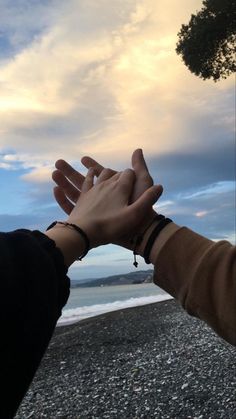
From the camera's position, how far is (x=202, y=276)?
50.2 inches

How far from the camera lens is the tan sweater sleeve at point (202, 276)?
1.22 meters

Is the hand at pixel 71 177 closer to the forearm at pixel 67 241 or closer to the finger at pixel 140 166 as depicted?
the finger at pixel 140 166

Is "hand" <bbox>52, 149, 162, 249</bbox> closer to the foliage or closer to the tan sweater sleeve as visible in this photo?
the tan sweater sleeve

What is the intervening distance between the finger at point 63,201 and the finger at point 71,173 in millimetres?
68

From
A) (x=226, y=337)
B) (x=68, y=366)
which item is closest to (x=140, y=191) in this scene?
(x=226, y=337)

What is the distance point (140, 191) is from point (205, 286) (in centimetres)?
45

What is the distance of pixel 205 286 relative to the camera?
4.13ft

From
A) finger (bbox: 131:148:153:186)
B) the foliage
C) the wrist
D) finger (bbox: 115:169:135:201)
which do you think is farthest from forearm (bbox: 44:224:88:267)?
the foliage

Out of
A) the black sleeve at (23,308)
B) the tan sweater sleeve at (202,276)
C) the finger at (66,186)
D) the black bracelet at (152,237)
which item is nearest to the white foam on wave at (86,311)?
the finger at (66,186)

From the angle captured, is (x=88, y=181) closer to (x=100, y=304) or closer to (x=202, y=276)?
(x=202, y=276)

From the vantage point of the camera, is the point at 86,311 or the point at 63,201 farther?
the point at 86,311

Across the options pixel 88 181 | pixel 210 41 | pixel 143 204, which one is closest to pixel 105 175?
pixel 88 181

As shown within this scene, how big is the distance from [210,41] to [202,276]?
1071 cm

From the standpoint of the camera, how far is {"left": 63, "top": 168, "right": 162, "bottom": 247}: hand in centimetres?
146
